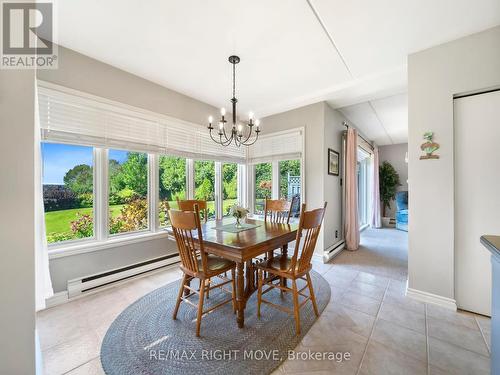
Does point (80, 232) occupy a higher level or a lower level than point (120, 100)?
lower

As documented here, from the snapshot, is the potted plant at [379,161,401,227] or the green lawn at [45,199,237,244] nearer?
the green lawn at [45,199,237,244]

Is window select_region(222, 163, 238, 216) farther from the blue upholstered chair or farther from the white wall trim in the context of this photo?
the blue upholstered chair

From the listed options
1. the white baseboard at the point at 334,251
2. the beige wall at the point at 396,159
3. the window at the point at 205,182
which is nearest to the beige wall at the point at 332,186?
the white baseboard at the point at 334,251

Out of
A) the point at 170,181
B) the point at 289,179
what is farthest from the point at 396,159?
the point at 170,181

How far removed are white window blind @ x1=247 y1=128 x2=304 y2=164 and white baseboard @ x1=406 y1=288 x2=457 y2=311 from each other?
7.72ft

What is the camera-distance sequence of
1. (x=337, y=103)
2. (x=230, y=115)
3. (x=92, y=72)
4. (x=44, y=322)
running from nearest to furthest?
1. (x=44, y=322)
2. (x=92, y=72)
3. (x=337, y=103)
4. (x=230, y=115)

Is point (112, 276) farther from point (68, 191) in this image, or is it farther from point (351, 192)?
→ point (351, 192)

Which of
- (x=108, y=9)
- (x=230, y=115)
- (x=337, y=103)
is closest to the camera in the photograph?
(x=108, y=9)

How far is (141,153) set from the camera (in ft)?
9.53

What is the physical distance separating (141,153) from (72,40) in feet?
4.30

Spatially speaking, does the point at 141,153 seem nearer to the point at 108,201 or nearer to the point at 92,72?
the point at 108,201

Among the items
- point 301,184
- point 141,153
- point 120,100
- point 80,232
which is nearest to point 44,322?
point 80,232

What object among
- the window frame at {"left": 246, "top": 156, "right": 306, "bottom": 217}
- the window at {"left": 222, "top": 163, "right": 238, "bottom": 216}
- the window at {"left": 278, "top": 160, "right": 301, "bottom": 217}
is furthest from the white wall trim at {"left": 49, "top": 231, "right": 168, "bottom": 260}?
the window at {"left": 278, "top": 160, "right": 301, "bottom": 217}

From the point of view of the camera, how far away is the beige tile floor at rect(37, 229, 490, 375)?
1442mm
